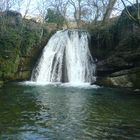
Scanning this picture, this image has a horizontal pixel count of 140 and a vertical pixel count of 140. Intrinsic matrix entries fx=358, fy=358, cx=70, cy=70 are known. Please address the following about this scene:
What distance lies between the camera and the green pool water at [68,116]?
448 inches

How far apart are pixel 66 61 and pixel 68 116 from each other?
17.2 meters

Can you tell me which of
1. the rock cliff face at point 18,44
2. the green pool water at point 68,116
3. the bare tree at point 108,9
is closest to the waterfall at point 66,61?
the rock cliff face at point 18,44

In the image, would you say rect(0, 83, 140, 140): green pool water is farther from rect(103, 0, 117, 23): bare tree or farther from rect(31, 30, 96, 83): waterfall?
rect(103, 0, 117, 23): bare tree

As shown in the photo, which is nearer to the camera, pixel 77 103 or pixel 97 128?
pixel 97 128

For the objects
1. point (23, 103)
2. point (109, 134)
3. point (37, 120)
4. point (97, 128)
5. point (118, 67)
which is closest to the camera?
point (109, 134)

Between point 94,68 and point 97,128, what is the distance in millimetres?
18152

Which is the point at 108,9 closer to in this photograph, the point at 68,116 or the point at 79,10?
the point at 79,10

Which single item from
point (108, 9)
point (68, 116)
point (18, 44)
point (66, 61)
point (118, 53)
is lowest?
point (68, 116)

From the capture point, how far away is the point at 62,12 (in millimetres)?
42844

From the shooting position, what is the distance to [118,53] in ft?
92.5

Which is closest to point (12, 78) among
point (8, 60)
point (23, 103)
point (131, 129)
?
point (8, 60)

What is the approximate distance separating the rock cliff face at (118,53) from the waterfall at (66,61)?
86cm

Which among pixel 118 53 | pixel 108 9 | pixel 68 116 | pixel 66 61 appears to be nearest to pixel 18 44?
pixel 66 61

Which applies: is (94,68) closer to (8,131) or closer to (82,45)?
(82,45)
